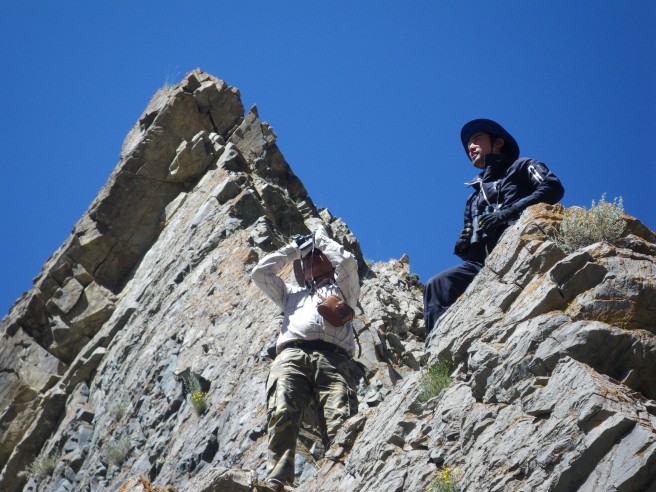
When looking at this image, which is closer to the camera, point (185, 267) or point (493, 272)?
point (493, 272)

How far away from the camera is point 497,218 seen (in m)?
10.1

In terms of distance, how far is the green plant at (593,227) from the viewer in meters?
8.82

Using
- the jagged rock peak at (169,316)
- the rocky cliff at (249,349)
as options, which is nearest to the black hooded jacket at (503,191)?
the rocky cliff at (249,349)

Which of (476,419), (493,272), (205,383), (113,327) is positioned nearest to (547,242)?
(493,272)

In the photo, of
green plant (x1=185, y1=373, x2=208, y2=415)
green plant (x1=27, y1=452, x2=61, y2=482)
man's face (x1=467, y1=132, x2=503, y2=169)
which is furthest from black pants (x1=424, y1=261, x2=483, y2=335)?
green plant (x1=27, y1=452, x2=61, y2=482)

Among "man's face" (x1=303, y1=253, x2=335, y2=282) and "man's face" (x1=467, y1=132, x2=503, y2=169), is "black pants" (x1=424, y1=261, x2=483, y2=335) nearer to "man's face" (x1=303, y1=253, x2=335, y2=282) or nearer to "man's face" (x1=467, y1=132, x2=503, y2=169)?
"man's face" (x1=467, y1=132, x2=503, y2=169)

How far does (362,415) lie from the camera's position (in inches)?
382

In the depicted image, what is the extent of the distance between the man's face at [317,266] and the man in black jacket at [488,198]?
4.65ft

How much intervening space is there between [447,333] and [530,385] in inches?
74.3

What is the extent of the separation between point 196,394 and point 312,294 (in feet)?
11.1

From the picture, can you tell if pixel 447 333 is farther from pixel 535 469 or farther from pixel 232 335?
pixel 232 335

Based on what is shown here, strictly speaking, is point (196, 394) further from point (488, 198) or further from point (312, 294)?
point (488, 198)

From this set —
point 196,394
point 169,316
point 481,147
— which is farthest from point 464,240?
point 169,316

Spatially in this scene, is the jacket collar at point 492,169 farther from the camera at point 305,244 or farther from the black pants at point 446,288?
the camera at point 305,244
